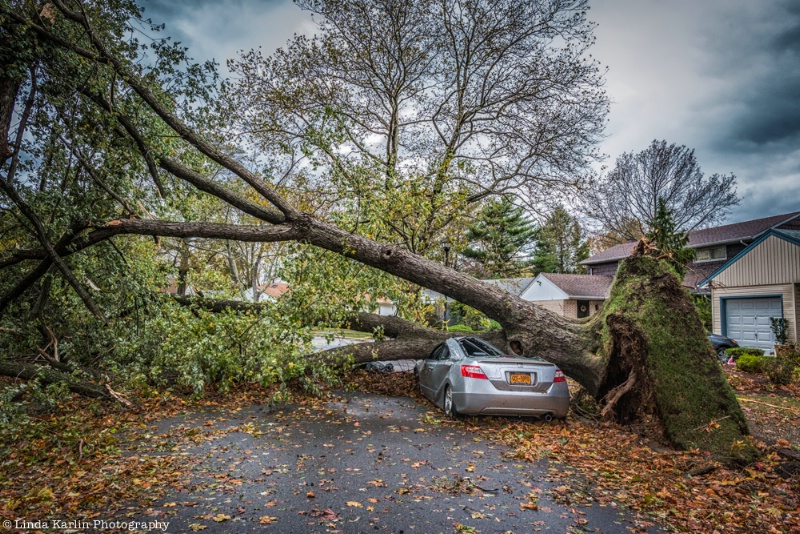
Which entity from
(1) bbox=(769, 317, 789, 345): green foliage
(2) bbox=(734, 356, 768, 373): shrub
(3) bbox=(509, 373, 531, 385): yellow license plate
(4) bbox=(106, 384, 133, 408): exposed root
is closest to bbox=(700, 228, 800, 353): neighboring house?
(1) bbox=(769, 317, 789, 345): green foliage

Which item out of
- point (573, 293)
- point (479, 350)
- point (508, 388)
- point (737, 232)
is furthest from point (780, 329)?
point (508, 388)

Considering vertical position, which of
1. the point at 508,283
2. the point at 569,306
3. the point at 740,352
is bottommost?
the point at 740,352

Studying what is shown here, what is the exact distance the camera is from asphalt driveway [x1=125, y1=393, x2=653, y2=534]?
3.31 m

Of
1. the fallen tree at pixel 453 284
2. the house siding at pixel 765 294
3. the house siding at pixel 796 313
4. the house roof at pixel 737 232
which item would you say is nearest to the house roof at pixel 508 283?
the fallen tree at pixel 453 284

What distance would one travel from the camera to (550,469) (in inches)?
188

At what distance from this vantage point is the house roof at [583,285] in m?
29.0

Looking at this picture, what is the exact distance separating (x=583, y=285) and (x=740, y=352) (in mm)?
15047

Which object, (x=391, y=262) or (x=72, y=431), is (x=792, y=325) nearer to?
(x=391, y=262)

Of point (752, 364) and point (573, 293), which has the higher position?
point (573, 293)

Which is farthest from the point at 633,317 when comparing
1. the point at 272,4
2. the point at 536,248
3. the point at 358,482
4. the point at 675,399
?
the point at 536,248

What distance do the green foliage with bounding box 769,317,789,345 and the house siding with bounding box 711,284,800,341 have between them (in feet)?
0.57

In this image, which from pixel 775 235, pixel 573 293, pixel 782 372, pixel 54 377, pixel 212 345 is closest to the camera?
pixel 54 377

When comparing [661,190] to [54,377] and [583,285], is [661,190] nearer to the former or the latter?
[583,285]

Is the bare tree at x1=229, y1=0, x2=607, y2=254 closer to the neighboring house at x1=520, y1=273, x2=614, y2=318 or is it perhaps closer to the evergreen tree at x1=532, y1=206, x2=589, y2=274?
the evergreen tree at x1=532, y1=206, x2=589, y2=274
